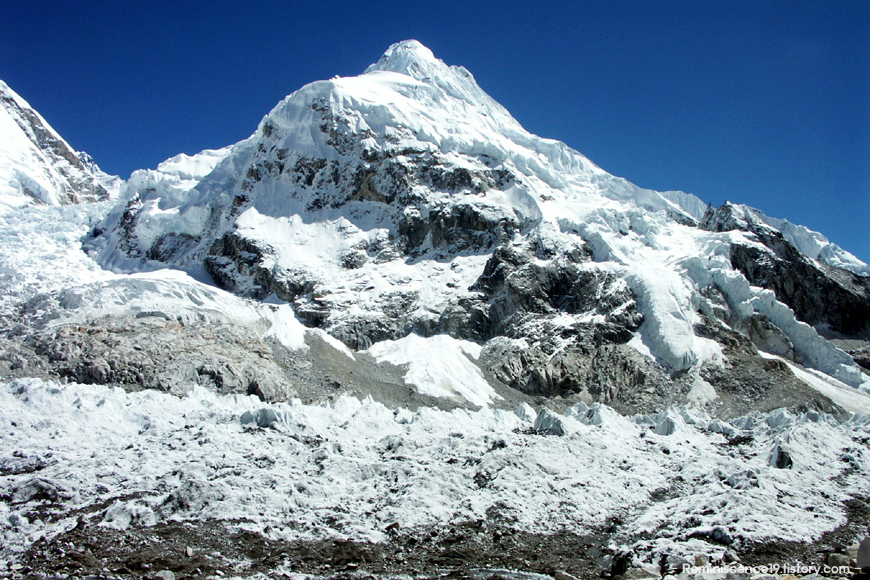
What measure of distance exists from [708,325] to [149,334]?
56.0 metres

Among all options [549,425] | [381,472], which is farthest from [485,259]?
[381,472]

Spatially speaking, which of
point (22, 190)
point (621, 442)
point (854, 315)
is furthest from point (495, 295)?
point (22, 190)

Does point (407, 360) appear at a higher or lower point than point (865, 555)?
higher

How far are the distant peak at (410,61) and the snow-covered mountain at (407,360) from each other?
800mm

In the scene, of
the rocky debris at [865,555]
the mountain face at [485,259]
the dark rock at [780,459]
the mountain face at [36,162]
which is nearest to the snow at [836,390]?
the mountain face at [485,259]

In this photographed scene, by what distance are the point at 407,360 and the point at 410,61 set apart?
90.2 metres

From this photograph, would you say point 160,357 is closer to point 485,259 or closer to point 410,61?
point 485,259

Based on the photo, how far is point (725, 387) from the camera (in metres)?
55.0

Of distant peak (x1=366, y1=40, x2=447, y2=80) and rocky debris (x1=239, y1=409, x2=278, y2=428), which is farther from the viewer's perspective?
distant peak (x1=366, y1=40, x2=447, y2=80)

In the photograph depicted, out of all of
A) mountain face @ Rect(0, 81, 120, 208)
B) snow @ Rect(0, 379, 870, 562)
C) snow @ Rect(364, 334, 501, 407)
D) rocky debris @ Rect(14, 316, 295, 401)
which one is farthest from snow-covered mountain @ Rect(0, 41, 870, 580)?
mountain face @ Rect(0, 81, 120, 208)

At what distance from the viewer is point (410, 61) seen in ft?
413

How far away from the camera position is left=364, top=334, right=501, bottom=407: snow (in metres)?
50.7

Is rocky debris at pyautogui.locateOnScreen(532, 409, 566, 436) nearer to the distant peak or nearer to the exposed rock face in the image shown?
the exposed rock face

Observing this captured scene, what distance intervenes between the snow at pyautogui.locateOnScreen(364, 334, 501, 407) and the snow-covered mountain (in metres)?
0.39
